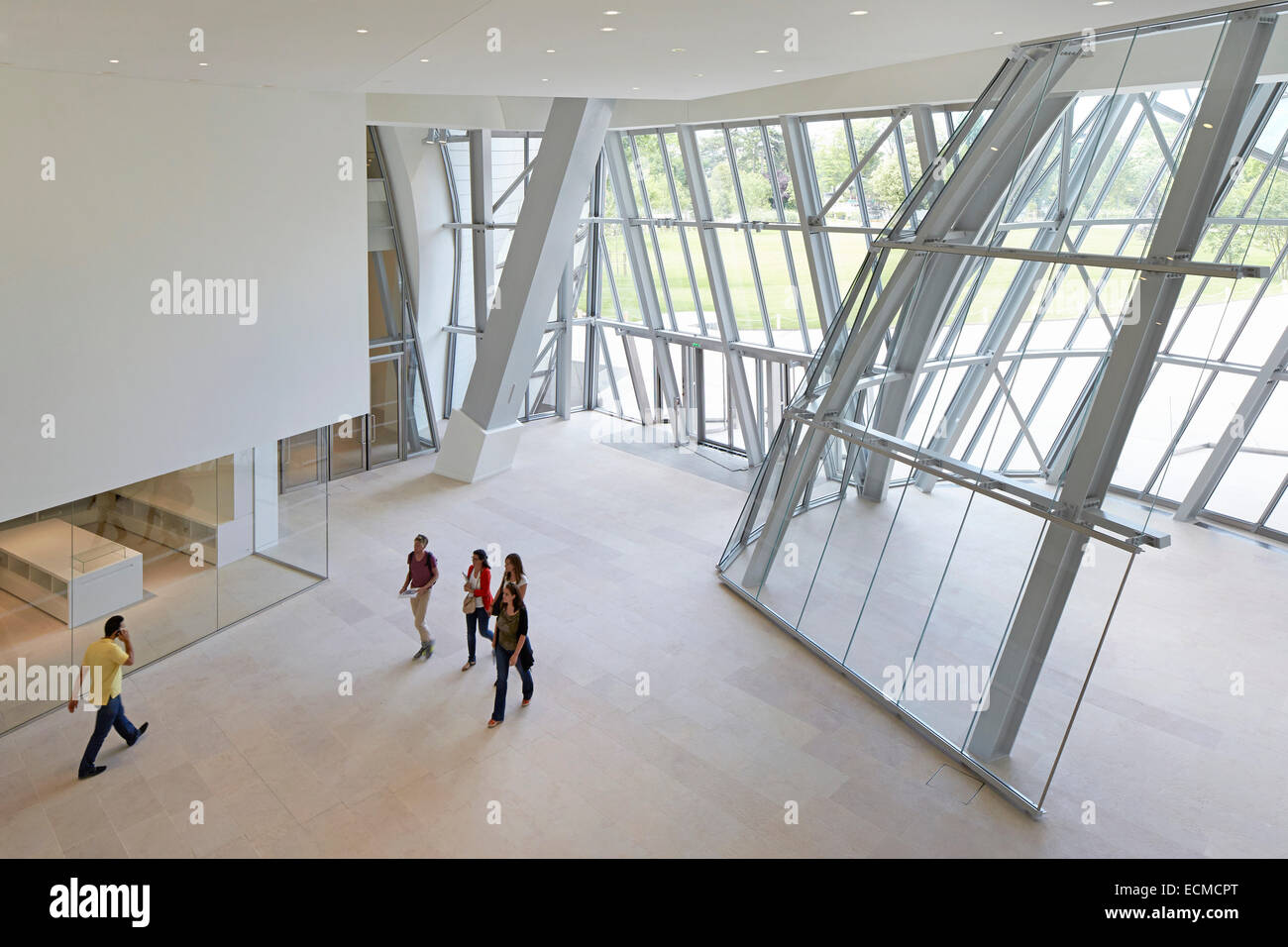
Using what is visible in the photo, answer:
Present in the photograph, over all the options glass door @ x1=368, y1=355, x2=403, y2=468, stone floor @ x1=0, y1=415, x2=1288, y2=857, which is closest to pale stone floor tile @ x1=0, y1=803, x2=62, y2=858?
stone floor @ x1=0, y1=415, x2=1288, y2=857

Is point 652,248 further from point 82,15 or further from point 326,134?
point 82,15

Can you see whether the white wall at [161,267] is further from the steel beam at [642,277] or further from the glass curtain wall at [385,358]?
the steel beam at [642,277]

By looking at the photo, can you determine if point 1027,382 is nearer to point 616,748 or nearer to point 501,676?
point 616,748

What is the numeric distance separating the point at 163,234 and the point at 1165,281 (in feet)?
28.8

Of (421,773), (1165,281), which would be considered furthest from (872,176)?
(421,773)

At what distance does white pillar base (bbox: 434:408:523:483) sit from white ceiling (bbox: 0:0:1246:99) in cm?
751

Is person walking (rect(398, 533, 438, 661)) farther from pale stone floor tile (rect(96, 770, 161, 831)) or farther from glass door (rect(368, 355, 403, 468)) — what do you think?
glass door (rect(368, 355, 403, 468))

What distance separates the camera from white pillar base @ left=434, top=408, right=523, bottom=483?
16281mm

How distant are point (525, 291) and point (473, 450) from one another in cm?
294

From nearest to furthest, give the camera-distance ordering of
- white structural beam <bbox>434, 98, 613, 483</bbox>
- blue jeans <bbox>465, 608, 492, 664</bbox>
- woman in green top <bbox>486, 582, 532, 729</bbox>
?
woman in green top <bbox>486, 582, 532, 729</bbox>, blue jeans <bbox>465, 608, 492, 664</bbox>, white structural beam <bbox>434, 98, 613, 483</bbox>

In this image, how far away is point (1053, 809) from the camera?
7727mm

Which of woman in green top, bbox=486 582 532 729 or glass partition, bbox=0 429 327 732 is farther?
glass partition, bbox=0 429 327 732

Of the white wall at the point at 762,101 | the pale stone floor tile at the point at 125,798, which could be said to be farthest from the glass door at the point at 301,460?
the white wall at the point at 762,101

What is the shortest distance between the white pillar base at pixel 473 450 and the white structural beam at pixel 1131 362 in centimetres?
1030
